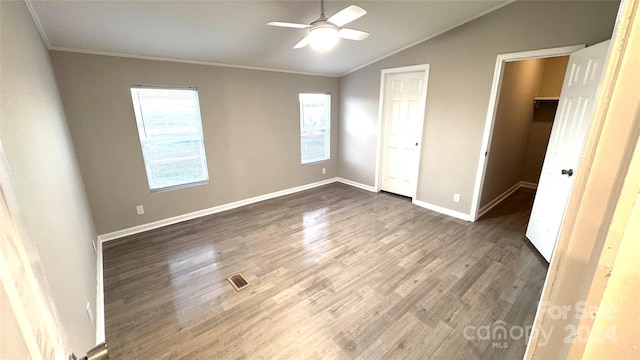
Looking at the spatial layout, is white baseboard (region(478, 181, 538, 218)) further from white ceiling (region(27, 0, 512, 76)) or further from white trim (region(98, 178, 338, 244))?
white trim (region(98, 178, 338, 244))

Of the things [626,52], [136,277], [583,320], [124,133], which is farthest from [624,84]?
[124,133]

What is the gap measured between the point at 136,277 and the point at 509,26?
4742 mm

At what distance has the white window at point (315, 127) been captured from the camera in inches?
186

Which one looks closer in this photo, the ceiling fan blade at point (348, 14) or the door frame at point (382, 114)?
the ceiling fan blade at point (348, 14)

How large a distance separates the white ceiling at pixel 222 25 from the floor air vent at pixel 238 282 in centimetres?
242

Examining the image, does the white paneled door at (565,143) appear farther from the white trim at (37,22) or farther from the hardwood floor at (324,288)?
the white trim at (37,22)

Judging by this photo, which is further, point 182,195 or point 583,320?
point 182,195

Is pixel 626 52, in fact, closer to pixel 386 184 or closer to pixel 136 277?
pixel 136 277

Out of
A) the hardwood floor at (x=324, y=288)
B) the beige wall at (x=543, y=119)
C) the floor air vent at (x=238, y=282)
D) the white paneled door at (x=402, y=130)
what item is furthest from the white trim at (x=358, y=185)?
the floor air vent at (x=238, y=282)

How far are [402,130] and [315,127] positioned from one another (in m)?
1.66

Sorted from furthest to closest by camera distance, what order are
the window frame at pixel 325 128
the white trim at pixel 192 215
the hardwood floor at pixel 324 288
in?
the window frame at pixel 325 128, the white trim at pixel 192 215, the hardwood floor at pixel 324 288

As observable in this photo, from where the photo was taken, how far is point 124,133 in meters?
2.99

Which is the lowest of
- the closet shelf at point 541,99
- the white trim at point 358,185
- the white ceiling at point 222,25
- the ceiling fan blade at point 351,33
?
the white trim at point 358,185

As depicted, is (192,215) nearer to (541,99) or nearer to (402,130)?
(402,130)
